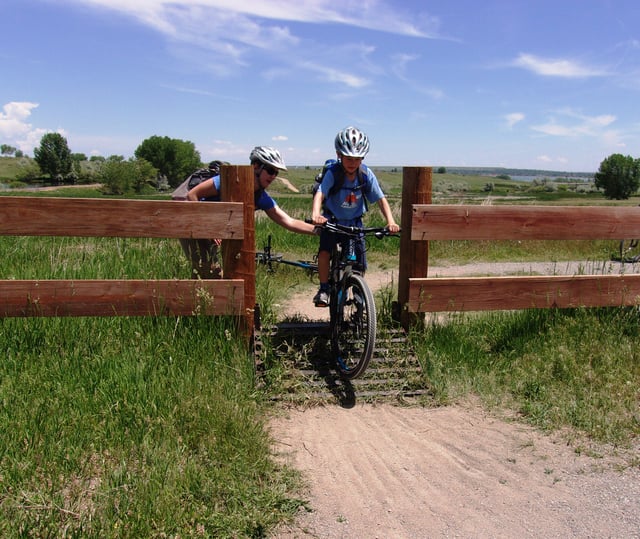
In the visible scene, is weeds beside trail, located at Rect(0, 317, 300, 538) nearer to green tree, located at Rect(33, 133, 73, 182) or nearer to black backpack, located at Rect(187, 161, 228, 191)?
black backpack, located at Rect(187, 161, 228, 191)

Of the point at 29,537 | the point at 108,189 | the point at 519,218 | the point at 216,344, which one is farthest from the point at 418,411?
the point at 108,189

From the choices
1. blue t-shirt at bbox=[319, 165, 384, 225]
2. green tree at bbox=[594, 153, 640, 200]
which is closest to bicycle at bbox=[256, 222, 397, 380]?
blue t-shirt at bbox=[319, 165, 384, 225]

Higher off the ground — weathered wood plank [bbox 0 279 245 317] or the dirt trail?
weathered wood plank [bbox 0 279 245 317]

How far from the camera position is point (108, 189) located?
70.2 m

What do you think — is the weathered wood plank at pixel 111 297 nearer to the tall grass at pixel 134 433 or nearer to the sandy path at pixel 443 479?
the tall grass at pixel 134 433

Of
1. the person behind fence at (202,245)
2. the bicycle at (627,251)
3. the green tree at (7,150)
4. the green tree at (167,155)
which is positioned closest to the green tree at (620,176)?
the bicycle at (627,251)

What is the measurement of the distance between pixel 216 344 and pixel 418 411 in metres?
1.72

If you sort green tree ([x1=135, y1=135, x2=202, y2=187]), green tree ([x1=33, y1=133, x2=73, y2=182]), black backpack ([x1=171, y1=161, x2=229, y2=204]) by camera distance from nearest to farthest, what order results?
black backpack ([x1=171, y1=161, x2=229, y2=204]) < green tree ([x1=135, y1=135, x2=202, y2=187]) < green tree ([x1=33, y1=133, x2=73, y2=182])

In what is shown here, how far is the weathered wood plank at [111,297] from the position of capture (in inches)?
167

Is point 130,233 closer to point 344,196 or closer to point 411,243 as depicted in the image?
point 344,196

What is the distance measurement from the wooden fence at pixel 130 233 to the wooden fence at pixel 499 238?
156 cm

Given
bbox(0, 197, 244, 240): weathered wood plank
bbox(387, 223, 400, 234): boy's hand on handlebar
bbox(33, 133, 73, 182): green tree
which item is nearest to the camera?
bbox(0, 197, 244, 240): weathered wood plank

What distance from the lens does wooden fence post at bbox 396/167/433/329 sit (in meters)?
5.01

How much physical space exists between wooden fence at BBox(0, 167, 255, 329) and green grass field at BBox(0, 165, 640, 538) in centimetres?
16
